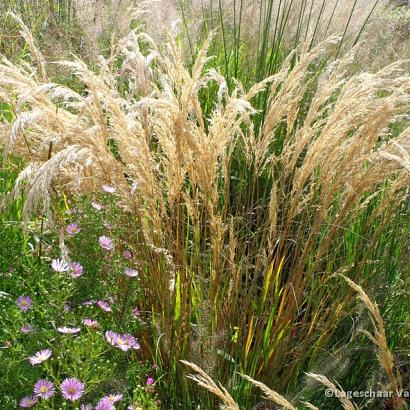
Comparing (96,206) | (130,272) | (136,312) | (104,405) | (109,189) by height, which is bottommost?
(136,312)

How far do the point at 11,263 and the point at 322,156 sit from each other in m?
1.26

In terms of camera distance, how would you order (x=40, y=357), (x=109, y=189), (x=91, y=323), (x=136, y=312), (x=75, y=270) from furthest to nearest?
1. (x=136, y=312)
2. (x=109, y=189)
3. (x=75, y=270)
4. (x=91, y=323)
5. (x=40, y=357)

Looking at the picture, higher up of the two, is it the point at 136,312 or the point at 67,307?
the point at 67,307

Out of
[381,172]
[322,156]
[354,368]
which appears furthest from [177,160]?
[354,368]

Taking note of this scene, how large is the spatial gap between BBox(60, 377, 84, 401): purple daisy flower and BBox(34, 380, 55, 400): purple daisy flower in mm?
48

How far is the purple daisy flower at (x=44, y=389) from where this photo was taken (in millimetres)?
1760

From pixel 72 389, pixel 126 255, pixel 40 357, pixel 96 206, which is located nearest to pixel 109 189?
pixel 96 206

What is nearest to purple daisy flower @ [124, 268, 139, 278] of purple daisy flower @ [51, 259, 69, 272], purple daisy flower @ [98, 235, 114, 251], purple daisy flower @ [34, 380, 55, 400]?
purple daisy flower @ [98, 235, 114, 251]

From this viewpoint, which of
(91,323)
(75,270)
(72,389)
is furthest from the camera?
(75,270)

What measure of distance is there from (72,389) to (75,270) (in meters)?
0.48

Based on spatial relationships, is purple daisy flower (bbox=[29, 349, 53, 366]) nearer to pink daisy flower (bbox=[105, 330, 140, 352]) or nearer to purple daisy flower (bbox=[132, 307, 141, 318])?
pink daisy flower (bbox=[105, 330, 140, 352])

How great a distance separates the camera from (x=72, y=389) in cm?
174

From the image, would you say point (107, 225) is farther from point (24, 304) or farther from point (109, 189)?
point (24, 304)

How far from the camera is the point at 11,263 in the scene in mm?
2564
